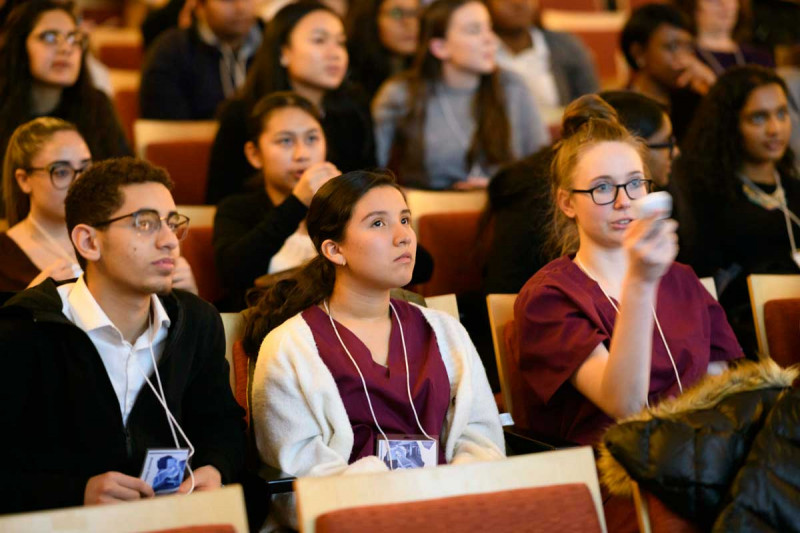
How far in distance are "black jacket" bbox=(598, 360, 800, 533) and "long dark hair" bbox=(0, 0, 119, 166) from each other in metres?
2.11

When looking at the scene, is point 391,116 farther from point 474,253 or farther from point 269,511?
point 269,511

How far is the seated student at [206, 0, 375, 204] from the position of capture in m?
3.80

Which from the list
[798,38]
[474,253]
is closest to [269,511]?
[474,253]

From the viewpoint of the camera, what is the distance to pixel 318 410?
2.30 metres

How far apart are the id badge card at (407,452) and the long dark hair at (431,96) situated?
1.94 meters

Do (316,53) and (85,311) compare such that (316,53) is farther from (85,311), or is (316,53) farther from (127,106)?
(85,311)

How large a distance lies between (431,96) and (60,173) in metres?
1.61

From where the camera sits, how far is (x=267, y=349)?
239 centimetres

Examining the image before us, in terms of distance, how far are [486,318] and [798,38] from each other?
3.15m

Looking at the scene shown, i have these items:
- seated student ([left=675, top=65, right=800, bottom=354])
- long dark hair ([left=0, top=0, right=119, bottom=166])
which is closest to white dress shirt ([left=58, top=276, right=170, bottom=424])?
long dark hair ([left=0, top=0, right=119, bottom=166])

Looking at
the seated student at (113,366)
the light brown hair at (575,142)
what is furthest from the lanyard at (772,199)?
the seated student at (113,366)

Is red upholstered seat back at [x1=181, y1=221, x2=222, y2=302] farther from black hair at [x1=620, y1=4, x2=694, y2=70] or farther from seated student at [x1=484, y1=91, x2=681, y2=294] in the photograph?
black hair at [x1=620, y1=4, x2=694, y2=70]

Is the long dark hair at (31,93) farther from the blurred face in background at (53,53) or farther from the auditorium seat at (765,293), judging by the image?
the auditorium seat at (765,293)

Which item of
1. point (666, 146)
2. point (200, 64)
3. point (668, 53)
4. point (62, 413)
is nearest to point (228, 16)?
point (200, 64)
